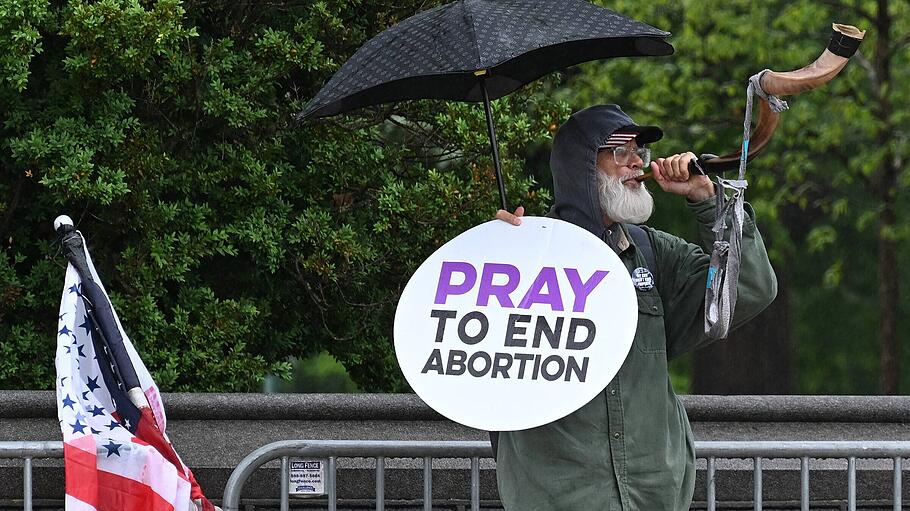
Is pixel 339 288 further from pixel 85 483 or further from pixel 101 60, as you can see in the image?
pixel 85 483

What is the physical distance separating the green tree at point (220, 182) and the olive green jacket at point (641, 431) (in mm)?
2366

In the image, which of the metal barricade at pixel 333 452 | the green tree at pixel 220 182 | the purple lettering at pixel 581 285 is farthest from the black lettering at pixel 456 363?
the green tree at pixel 220 182

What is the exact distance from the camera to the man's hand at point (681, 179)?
4.06 meters

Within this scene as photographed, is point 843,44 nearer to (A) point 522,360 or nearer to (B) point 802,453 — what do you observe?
(A) point 522,360

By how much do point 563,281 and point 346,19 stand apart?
2885 millimetres

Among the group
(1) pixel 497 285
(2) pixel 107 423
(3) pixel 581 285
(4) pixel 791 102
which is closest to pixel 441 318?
(1) pixel 497 285

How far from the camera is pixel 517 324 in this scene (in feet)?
13.6

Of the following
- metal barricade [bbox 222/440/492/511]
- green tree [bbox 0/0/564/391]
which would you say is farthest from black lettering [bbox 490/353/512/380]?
green tree [bbox 0/0/564/391]

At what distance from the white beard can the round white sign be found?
10 centimetres

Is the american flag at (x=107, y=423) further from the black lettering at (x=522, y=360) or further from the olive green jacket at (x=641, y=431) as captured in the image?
the black lettering at (x=522, y=360)

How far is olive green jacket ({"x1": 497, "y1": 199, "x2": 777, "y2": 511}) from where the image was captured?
159 inches

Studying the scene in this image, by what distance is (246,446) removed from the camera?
5.67 m

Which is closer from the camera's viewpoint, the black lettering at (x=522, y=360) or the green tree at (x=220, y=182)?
the black lettering at (x=522, y=360)

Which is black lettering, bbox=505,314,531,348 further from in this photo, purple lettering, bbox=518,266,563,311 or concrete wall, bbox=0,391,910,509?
concrete wall, bbox=0,391,910,509
